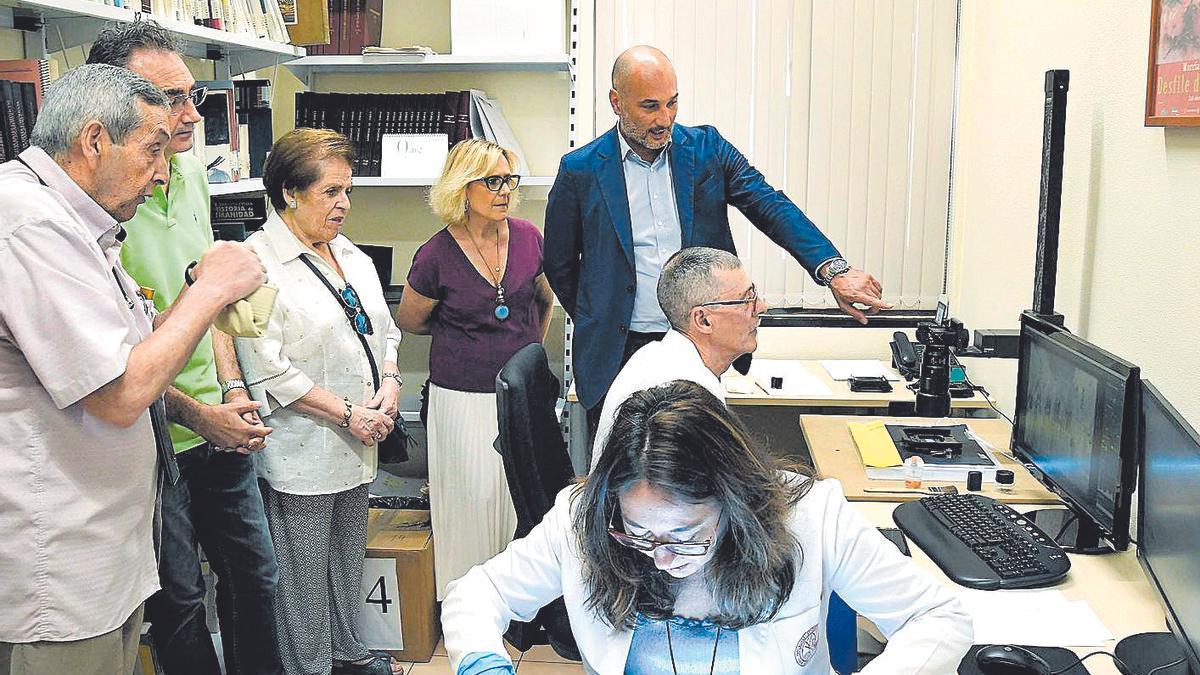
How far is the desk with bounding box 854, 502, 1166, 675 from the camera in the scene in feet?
5.66

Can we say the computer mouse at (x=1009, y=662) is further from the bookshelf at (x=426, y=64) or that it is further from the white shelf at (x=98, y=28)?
the bookshelf at (x=426, y=64)

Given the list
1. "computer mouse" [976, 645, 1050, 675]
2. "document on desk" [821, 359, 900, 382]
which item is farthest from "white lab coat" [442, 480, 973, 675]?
"document on desk" [821, 359, 900, 382]

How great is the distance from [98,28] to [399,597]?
1.75 metres

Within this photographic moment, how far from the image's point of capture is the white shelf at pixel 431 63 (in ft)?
12.3

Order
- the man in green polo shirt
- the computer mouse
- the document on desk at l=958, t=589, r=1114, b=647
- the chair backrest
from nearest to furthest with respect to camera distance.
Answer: the computer mouse < the document on desk at l=958, t=589, r=1114, b=647 < the chair backrest < the man in green polo shirt

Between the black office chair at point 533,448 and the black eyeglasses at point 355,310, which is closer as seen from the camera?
the black office chair at point 533,448

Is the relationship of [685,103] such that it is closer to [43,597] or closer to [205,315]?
[205,315]

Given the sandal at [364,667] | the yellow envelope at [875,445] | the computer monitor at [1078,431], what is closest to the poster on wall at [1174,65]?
the computer monitor at [1078,431]

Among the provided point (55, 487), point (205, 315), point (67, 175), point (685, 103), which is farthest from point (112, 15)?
point (685, 103)

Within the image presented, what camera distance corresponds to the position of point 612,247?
3.07 meters

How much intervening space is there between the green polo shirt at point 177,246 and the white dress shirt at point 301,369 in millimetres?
158

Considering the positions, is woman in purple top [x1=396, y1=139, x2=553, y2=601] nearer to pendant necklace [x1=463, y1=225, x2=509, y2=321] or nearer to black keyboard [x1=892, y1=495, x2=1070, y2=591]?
pendant necklace [x1=463, y1=225, x2=509, y2=321]

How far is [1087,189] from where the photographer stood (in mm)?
2672

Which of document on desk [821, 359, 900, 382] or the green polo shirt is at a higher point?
the green polo shirt
